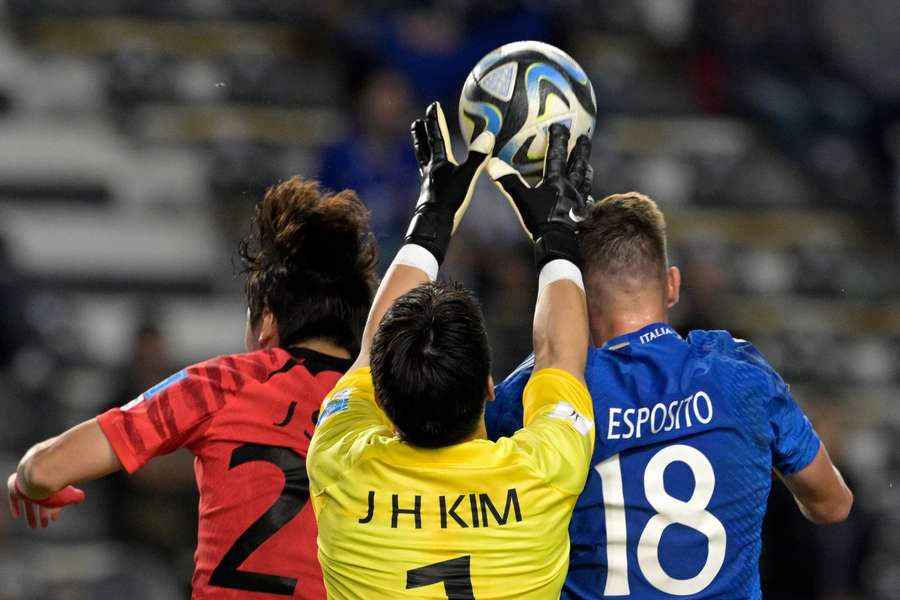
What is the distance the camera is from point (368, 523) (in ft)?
10.6

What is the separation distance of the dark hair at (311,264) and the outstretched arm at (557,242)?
56 centimetres

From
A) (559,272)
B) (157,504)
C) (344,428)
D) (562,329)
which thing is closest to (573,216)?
(559,272)

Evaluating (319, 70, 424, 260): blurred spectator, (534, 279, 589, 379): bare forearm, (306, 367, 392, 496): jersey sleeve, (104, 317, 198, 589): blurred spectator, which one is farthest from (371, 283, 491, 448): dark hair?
(319, 70, 424, 260): blurred spectator

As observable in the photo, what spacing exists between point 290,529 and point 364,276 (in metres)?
0.80

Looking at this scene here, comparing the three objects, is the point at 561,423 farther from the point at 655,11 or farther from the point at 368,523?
the point at 655,11

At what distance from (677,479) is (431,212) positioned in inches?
37.2

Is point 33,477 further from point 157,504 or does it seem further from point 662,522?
point 157,504

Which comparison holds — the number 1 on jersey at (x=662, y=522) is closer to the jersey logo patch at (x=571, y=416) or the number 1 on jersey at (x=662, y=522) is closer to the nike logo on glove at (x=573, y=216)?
the jersey logo patch at (x=571, y=416)

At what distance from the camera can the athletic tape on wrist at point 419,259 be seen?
3.68 m

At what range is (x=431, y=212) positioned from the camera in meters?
3.74

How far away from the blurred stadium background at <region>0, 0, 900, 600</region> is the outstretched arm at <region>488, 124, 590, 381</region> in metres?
4.02

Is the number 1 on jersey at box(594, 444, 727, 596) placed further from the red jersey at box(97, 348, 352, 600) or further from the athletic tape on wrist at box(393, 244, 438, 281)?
the red jersey at box(97, 348, 352, 600)

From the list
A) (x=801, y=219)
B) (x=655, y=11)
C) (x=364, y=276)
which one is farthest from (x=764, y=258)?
(x=364, y=276)

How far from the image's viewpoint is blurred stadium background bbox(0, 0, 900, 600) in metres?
8.50
